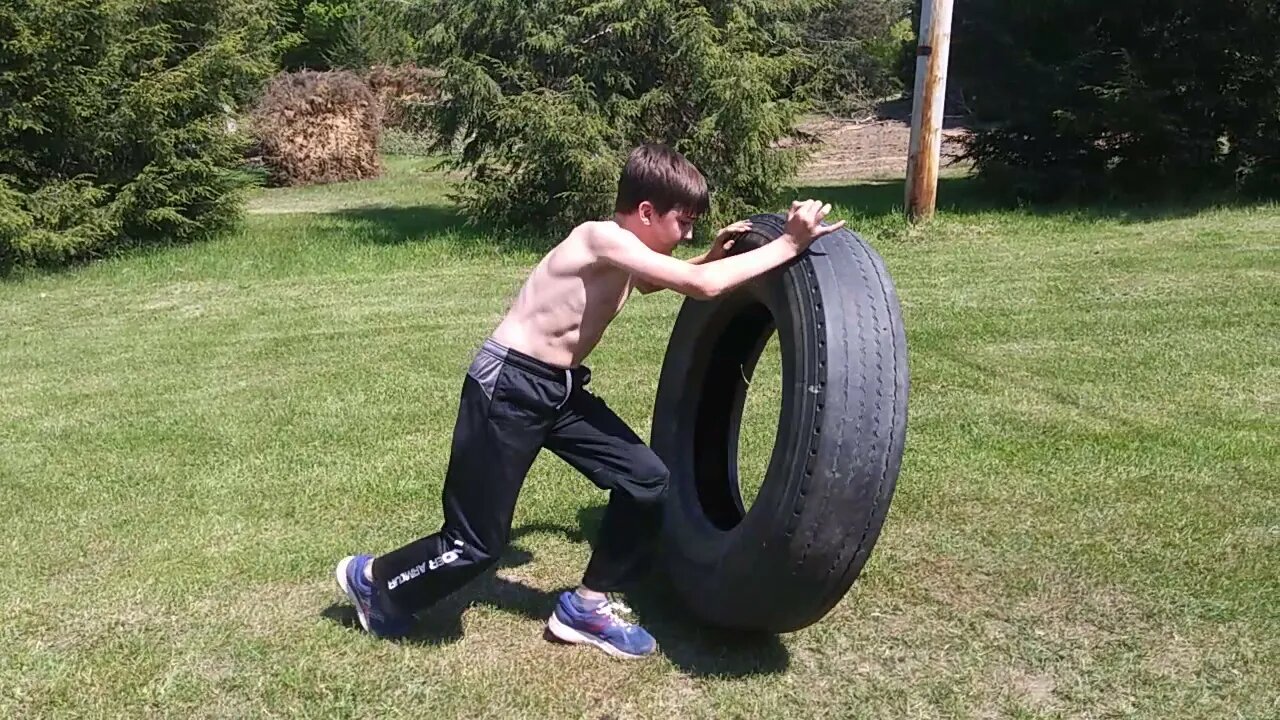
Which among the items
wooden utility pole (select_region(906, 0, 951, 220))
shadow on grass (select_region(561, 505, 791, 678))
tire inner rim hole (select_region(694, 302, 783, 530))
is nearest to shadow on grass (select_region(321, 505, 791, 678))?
shadow on grass (select_region(561, 505, 791, 678))

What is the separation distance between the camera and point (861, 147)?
26344 mm

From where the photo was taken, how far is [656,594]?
427cm

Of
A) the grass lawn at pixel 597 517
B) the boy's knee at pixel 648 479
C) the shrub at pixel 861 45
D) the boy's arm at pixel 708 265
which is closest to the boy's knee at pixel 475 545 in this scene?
the grass lawn at pixel 597 517

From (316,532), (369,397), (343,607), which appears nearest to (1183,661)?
(343,607)

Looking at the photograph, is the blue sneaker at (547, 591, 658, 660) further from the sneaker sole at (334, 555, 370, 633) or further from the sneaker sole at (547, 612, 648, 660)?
the sneaker sole at (334, 555, 370, 633)

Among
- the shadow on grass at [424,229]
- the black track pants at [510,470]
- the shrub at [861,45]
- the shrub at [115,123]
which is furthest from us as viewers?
the shrub at [861,45]

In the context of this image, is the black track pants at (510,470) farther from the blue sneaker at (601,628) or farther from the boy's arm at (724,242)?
the boy's arm at (724,242)

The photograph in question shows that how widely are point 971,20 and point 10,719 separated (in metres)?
15.2

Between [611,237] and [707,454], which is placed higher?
[611,237]

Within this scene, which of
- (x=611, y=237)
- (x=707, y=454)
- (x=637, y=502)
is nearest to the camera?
(x=611, y=237)

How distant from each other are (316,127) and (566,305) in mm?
22506

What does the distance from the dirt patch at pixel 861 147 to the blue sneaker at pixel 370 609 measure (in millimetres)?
11958

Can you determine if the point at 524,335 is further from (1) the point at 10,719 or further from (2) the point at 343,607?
(1) the point at 10,719

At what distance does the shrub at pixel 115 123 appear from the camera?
1268 centimetres
